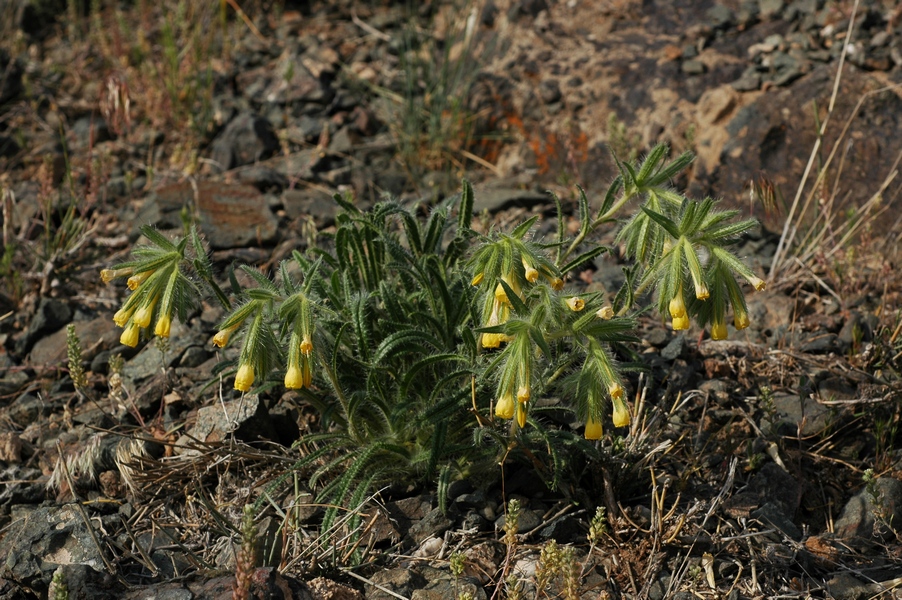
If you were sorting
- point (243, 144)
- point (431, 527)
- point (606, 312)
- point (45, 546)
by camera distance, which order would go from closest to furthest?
point (606, 312), point (45, 546), point (431, 527), point (243, 144)

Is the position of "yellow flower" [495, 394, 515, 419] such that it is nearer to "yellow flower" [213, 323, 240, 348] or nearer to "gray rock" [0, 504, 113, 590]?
"yellow flower" [213, 323, 240, 348]

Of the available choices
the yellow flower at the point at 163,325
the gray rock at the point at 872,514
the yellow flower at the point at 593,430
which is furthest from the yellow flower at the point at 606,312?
the yellow flower at the point at 163,325

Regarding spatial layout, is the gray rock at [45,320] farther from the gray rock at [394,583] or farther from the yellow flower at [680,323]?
the yellow flower at [680,323]

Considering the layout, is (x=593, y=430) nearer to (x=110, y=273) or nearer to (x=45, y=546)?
(x=110, y=273)

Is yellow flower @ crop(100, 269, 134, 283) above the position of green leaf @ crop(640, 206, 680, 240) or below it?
below

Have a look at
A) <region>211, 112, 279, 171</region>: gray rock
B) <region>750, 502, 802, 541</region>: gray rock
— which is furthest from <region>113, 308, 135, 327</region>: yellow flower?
<region>211, 112, 279, 171</region>: gray rock

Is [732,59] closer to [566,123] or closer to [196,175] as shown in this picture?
[566,123]

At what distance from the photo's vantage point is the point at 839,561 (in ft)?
10.1

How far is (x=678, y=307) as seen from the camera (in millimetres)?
2699

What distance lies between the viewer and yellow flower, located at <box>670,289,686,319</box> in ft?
8.85

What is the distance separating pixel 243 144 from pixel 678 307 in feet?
12.1

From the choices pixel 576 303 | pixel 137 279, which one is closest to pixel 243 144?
pixel 137 279

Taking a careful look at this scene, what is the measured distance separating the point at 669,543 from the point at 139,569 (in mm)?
1790

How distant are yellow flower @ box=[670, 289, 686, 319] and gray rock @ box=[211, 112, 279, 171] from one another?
359 cm
